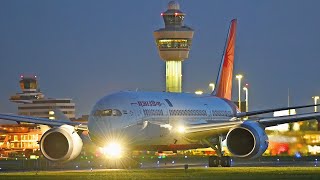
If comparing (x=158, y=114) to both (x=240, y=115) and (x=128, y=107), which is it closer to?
(x=128, y=107)

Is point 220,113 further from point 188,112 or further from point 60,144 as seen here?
point 60,144

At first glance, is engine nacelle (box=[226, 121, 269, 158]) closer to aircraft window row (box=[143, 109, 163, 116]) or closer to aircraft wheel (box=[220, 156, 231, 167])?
aircraft wheel (box=[220, 156, 231, 167])

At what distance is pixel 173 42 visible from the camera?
7367 inches

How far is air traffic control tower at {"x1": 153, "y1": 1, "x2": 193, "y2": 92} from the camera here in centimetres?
18593

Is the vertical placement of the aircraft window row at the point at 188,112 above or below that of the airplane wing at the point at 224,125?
above

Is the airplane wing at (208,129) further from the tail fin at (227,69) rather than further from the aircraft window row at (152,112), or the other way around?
the tail fin at (227,69)

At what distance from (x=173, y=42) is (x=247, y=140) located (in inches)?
5005

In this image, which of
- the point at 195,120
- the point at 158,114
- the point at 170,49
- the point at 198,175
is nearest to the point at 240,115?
the point at 195,120

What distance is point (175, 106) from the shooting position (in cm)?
6606

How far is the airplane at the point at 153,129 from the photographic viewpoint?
194ft

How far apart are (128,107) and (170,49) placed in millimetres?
126456

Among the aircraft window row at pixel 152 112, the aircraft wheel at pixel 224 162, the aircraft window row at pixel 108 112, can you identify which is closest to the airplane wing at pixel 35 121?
the aircraft window row at pixel 108 112

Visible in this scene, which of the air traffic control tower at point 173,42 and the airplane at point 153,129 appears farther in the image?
the air traffic control tower at point 173,42

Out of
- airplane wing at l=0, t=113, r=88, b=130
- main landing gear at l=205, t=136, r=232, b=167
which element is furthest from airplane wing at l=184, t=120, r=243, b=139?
airplane wing at l=0, t=113, r=88, b=130
